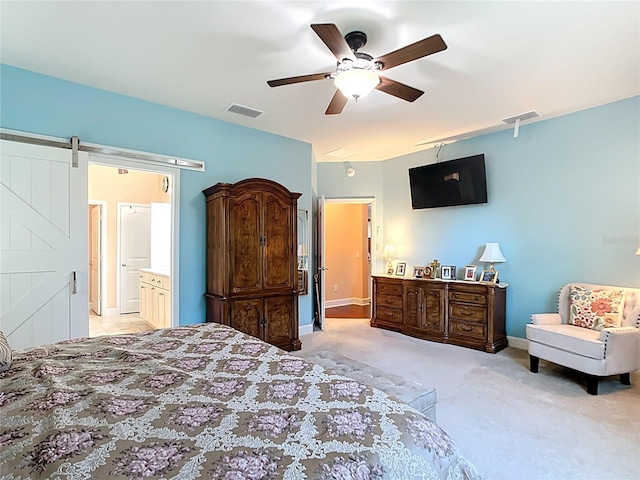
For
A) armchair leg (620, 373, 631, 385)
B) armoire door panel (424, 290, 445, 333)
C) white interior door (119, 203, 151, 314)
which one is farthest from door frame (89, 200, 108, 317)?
armchair leg (620, 373, 631, 385)

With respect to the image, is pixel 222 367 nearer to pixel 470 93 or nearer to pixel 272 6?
pixel 272 6

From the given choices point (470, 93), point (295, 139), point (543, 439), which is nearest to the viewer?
point (543, 439)

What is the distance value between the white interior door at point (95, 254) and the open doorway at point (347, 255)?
4.43 metres

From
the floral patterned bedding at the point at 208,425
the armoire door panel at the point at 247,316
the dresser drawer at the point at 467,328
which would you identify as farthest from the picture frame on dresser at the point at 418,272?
the floral patterned bedding at the point at 208,425

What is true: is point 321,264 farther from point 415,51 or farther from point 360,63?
point 415,51

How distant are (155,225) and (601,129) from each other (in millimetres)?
6707

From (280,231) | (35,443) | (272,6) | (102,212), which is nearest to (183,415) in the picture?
(35,443)

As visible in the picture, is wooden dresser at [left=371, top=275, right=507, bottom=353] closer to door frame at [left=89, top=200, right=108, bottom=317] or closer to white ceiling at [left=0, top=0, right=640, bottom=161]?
white ceiling at [left=0, top=0, right=640, bottom=161]

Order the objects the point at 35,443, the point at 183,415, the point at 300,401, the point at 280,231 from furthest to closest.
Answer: the point at 280,231 < the point at 300,401 < the point at 183,415 < the point at 35,443

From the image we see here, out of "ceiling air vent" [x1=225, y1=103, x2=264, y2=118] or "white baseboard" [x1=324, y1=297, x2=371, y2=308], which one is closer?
"ceiling air vent" [x1=225, y1=103, x2=264, y2=118]

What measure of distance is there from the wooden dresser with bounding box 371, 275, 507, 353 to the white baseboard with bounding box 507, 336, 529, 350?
116 millimetres

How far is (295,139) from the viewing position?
16.1ft

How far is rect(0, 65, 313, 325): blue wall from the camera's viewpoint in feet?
10.00

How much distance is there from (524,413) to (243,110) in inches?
150
